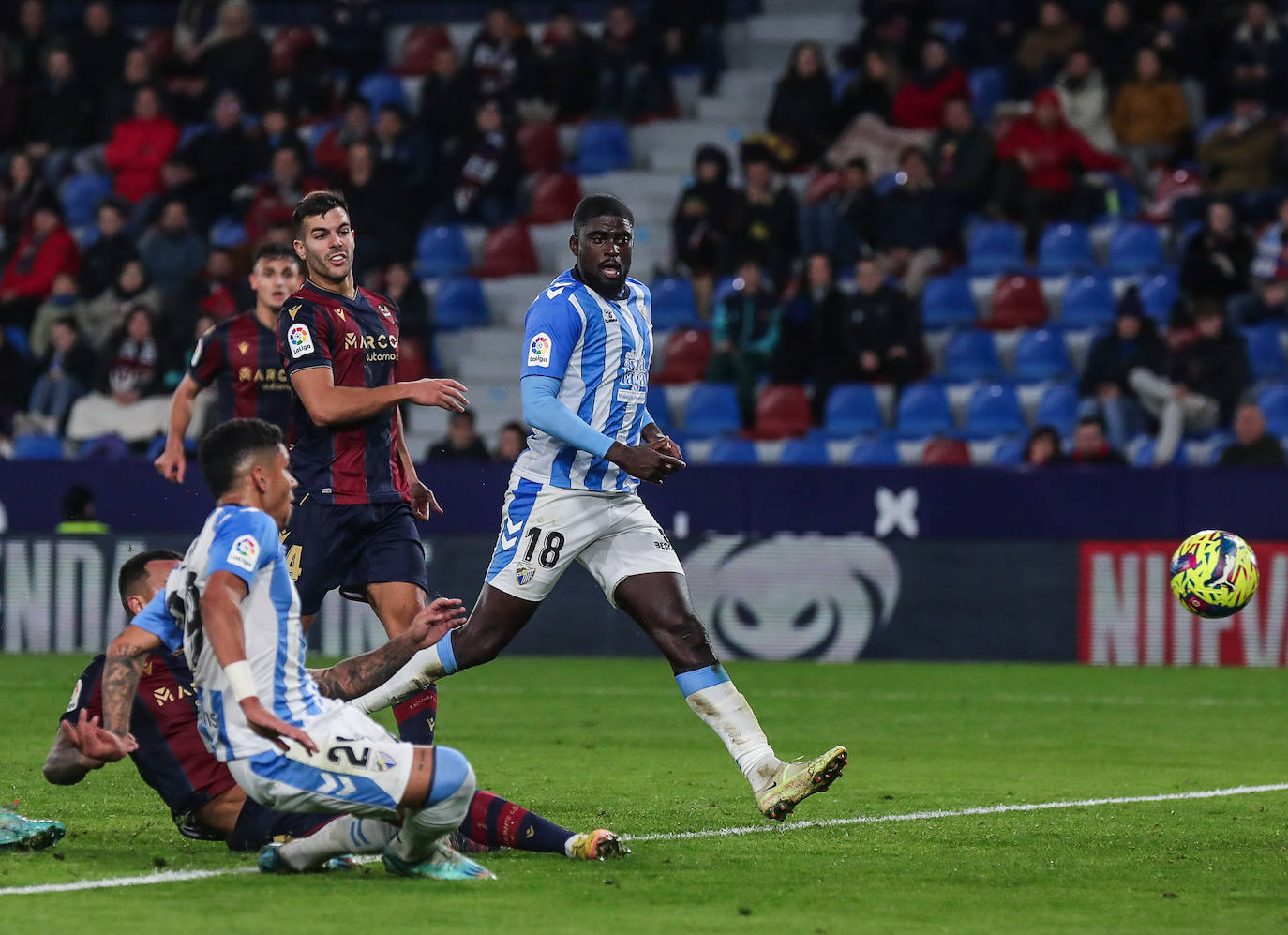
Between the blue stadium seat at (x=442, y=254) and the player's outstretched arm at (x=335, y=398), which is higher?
the blue stadium seat at (x=442, y=254)

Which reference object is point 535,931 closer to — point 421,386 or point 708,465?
point 421,386

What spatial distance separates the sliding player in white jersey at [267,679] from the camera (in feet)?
18.7

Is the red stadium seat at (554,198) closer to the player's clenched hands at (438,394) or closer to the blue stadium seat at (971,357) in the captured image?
the blue stadium seat at (971,357)

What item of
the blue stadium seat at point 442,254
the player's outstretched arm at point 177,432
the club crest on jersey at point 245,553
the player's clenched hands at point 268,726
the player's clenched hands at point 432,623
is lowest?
the player's clenched hands at point 268,726

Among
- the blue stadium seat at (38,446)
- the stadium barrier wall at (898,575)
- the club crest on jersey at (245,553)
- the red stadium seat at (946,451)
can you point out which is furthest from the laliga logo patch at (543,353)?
the blue stadium seat at (38,446)

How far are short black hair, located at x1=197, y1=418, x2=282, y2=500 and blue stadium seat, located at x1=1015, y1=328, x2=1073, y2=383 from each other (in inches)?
516

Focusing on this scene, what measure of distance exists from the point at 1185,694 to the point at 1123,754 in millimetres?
3502

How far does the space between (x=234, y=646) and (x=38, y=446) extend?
14169 millimetres

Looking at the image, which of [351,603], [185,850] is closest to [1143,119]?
[351,603]

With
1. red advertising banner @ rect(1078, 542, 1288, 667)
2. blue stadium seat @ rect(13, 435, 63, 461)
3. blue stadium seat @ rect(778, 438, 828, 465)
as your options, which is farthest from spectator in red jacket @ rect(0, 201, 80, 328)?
red advertising banner @ rect(1078, 542, 1288, 667)

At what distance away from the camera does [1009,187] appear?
19000 mm

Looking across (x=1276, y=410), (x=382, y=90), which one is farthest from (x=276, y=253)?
(x=382, y=90)

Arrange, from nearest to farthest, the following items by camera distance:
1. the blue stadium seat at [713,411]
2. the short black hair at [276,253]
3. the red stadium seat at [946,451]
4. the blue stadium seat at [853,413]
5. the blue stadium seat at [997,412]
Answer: the short black hair at [276,253] < the red stadium seat at [946,451] < the blue stadium seat at [997,412] < the blue stadium seat at [853,413] < the blue stadium seat at [713,411]

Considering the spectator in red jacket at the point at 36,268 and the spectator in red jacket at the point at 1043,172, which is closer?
the spectator in red jacket at the point at 1043,172
